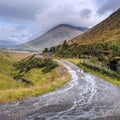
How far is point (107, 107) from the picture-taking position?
131 ft

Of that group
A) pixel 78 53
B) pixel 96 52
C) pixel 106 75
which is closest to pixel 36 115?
pixel 106 75

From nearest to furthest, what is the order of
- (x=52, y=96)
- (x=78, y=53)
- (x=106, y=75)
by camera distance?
(x=52, y=96) < (x=106, y=75) < (x=78, y=53)

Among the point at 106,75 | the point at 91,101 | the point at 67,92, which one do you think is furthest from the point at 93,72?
the point at 91,101

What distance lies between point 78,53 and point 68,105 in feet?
439

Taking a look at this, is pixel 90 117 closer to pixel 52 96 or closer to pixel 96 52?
pixel 52 96

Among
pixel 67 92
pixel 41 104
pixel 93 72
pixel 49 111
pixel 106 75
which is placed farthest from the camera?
Result: pixel 93 72

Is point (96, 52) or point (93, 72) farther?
point (96, 52)

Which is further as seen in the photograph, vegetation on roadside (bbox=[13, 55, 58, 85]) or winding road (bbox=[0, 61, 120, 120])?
vegetation on roadside (bbox=[13, 55, 58, 85])

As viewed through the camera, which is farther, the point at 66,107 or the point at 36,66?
the point at 36,66

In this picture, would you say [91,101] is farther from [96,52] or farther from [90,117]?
[96,52]

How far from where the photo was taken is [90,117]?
3362 cm

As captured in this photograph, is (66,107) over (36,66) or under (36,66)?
over

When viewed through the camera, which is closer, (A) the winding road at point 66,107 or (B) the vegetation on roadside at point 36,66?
(A) the winding road at point 66,107

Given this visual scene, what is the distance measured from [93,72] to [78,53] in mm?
82145
